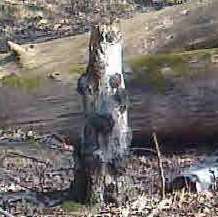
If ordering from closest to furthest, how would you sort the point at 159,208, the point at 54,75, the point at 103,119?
the point at 103,119
the point at 159,208
the point at 54,75

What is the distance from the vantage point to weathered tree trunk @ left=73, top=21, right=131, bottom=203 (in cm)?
584

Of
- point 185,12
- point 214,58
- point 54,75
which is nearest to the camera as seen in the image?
point 214,58

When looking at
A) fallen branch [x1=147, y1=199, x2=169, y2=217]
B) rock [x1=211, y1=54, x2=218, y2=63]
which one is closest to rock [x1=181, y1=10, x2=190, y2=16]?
rock [x1=211, y1=54, x2=218, y2=63]

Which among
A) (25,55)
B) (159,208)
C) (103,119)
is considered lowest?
(159,208)

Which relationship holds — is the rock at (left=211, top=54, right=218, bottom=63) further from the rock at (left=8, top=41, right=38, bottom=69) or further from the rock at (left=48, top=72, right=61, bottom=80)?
the rock at (left=8, top=41, right=38, bottom=69)

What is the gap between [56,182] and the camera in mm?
7219

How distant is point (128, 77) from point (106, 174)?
1.66 m

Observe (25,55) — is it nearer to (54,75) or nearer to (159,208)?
(54,75)

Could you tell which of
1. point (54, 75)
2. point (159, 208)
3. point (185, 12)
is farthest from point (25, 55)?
point (159, 208)

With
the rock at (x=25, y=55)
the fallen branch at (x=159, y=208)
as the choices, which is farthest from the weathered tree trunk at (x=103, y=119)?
the rock at (x=25, y=55)

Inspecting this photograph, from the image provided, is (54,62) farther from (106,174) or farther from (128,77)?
(106,174)

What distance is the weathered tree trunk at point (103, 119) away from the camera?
584 cm

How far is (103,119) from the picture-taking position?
5.89 metres

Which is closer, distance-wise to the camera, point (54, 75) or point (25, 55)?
point (54, 75)
